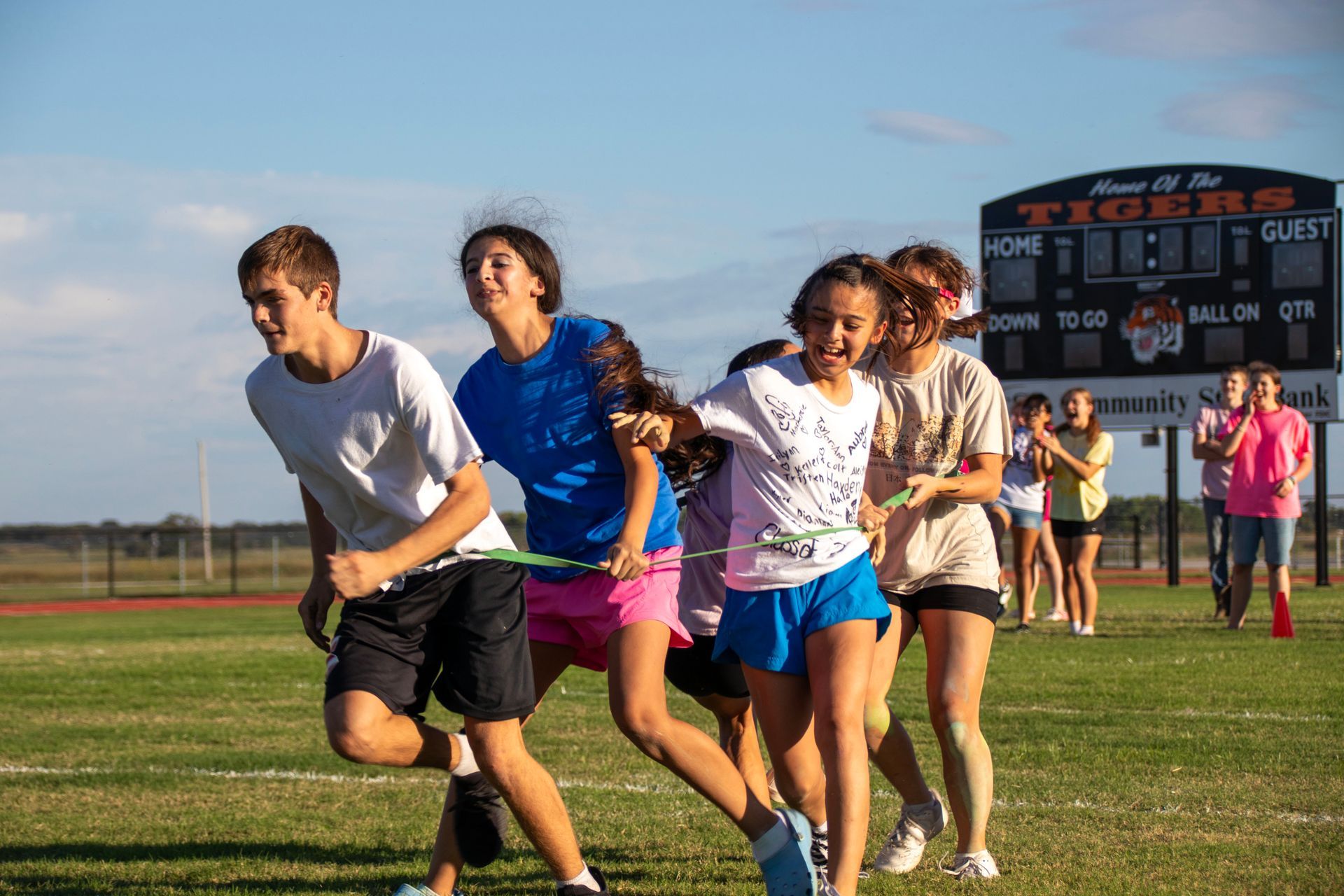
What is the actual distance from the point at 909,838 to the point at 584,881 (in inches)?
45.8

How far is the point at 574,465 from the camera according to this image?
4.27 metres

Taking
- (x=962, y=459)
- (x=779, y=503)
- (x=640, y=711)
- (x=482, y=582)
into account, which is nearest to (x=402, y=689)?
(x=482, y=582)

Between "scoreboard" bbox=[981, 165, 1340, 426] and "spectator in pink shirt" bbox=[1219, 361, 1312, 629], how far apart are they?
9.25 m

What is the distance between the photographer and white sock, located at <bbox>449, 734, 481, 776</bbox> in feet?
13.5

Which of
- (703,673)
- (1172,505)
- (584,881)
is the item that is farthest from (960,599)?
(1172,505)

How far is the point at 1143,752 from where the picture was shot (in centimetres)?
632

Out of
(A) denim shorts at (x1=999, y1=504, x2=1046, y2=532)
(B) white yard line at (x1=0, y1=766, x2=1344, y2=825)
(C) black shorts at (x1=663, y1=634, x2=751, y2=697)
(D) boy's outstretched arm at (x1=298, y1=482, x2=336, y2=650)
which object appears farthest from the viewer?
(A) denim shorts at (x1=999, y1=504, x2=1046, y2=532)

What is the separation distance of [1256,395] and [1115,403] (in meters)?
9.98

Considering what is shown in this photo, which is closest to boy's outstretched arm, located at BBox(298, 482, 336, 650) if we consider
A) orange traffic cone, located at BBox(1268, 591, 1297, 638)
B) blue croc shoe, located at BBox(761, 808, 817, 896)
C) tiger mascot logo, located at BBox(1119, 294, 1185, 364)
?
blue croc shoe, located at BBox(761, 808, 817, 896)

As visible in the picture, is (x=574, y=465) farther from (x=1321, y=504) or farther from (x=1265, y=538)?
(x=1321, y=504)

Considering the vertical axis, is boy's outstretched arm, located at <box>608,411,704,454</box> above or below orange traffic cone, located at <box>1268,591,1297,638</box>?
above

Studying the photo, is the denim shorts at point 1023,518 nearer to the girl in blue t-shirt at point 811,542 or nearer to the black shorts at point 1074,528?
the black shorts at point 1074,528

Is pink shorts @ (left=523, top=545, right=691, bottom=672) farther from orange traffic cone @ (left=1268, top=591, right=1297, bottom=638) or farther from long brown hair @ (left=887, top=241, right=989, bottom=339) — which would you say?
orange traffic cone @ (left=1268, top=591, right=1297, bottom=638)

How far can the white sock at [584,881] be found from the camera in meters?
3.94
